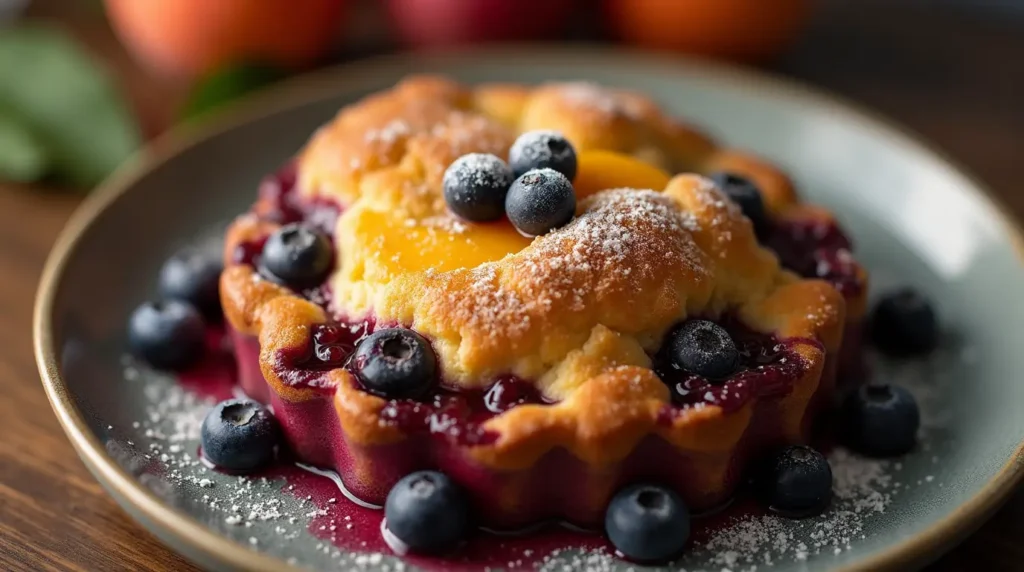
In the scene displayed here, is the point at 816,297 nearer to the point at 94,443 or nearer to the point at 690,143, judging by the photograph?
the point at 690,143

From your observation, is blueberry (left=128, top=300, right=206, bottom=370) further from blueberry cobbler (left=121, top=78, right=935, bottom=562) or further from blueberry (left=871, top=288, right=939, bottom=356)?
blueberry (left=871, top=288, right=939, bottom=356)

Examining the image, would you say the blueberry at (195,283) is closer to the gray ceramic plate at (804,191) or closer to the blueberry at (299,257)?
the gray ceramic plate at (804,191)

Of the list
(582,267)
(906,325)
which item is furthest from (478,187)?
(906,325)

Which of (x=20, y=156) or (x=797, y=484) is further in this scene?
(x=20, y=156)

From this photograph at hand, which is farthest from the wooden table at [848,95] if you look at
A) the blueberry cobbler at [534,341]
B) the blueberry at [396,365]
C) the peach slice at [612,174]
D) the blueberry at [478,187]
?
the peach slice at [612,174]

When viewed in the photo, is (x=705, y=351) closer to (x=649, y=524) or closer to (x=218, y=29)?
(x=649, y=524)

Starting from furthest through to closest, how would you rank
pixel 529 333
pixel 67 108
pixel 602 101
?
1. pixel 67 108
2. pixel 602 101
3. pixel 529 333
